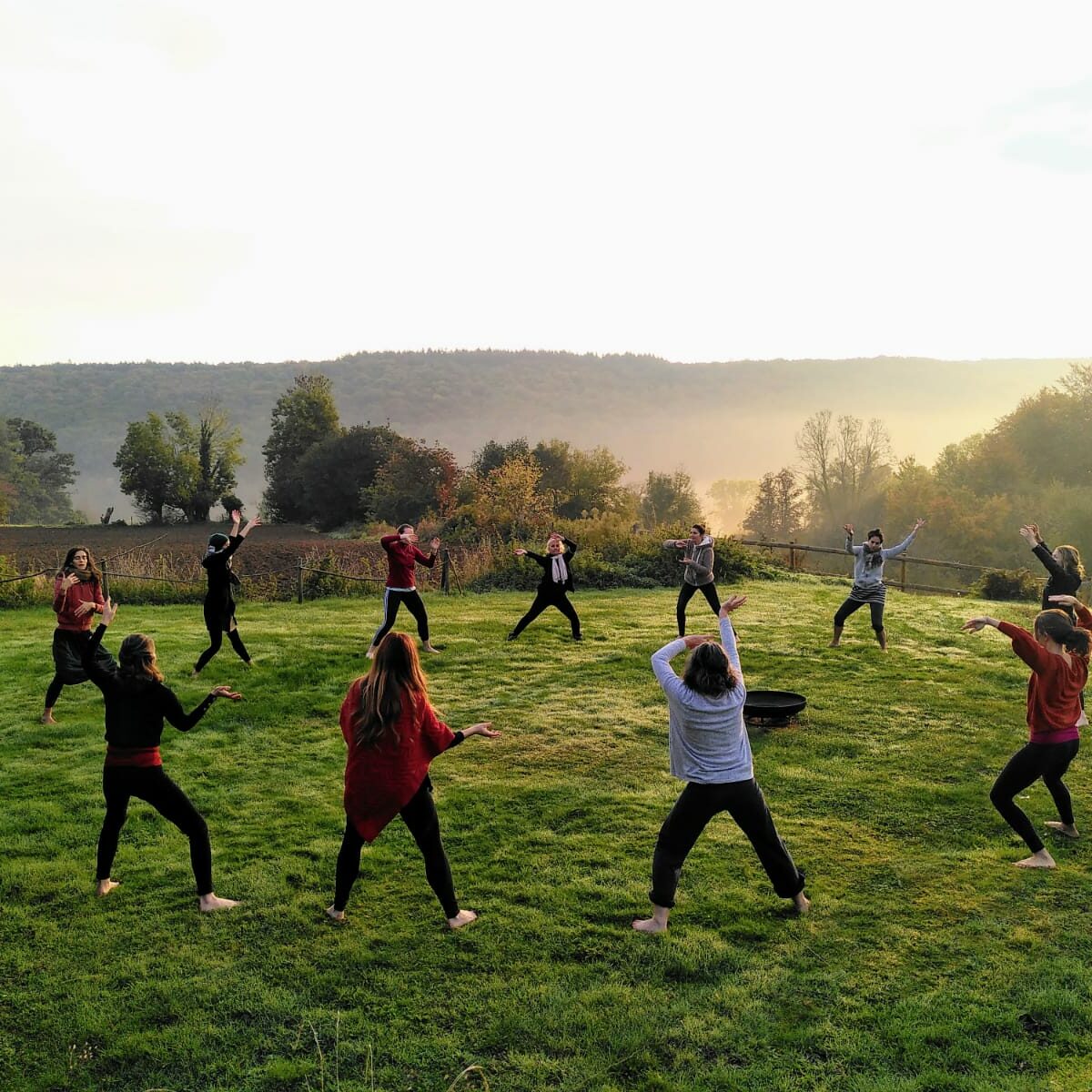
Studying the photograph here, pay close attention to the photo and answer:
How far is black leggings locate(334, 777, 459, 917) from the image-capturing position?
593 cm

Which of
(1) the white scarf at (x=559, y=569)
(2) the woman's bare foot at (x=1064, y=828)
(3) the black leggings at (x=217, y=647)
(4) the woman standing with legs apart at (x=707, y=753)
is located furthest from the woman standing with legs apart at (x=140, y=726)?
(1) the white scarf at (x=559, y=569)

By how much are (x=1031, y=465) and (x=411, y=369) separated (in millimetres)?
108978

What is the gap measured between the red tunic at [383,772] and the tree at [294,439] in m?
45.5

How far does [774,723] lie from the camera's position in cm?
1139

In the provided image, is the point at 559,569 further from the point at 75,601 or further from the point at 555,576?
the point at 75,601

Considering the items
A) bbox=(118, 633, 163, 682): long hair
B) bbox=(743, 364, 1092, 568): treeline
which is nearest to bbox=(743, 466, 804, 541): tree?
bbox=(743, 364, 1092, 568): treeline

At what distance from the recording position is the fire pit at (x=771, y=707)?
1091 cm

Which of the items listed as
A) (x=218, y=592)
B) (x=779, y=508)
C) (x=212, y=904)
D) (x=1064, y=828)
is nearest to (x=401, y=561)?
(x=218, y=592)

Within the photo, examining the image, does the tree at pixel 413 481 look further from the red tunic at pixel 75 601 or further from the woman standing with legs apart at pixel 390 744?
the woman standing with legs apart at pixel 390 744

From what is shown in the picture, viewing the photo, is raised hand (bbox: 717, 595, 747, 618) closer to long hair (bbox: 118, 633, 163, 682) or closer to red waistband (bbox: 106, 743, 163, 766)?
long hair (bbox: 118, 633, 163, 682)

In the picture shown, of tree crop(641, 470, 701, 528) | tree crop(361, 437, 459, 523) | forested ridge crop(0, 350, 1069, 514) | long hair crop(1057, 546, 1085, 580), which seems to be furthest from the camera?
forested ridge crop(0, 350, 1069, 514)

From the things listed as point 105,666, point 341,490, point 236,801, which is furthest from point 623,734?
point 341,490

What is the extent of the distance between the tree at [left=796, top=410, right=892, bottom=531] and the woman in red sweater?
60.7m

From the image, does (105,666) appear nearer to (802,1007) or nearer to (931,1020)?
(802,1007)
